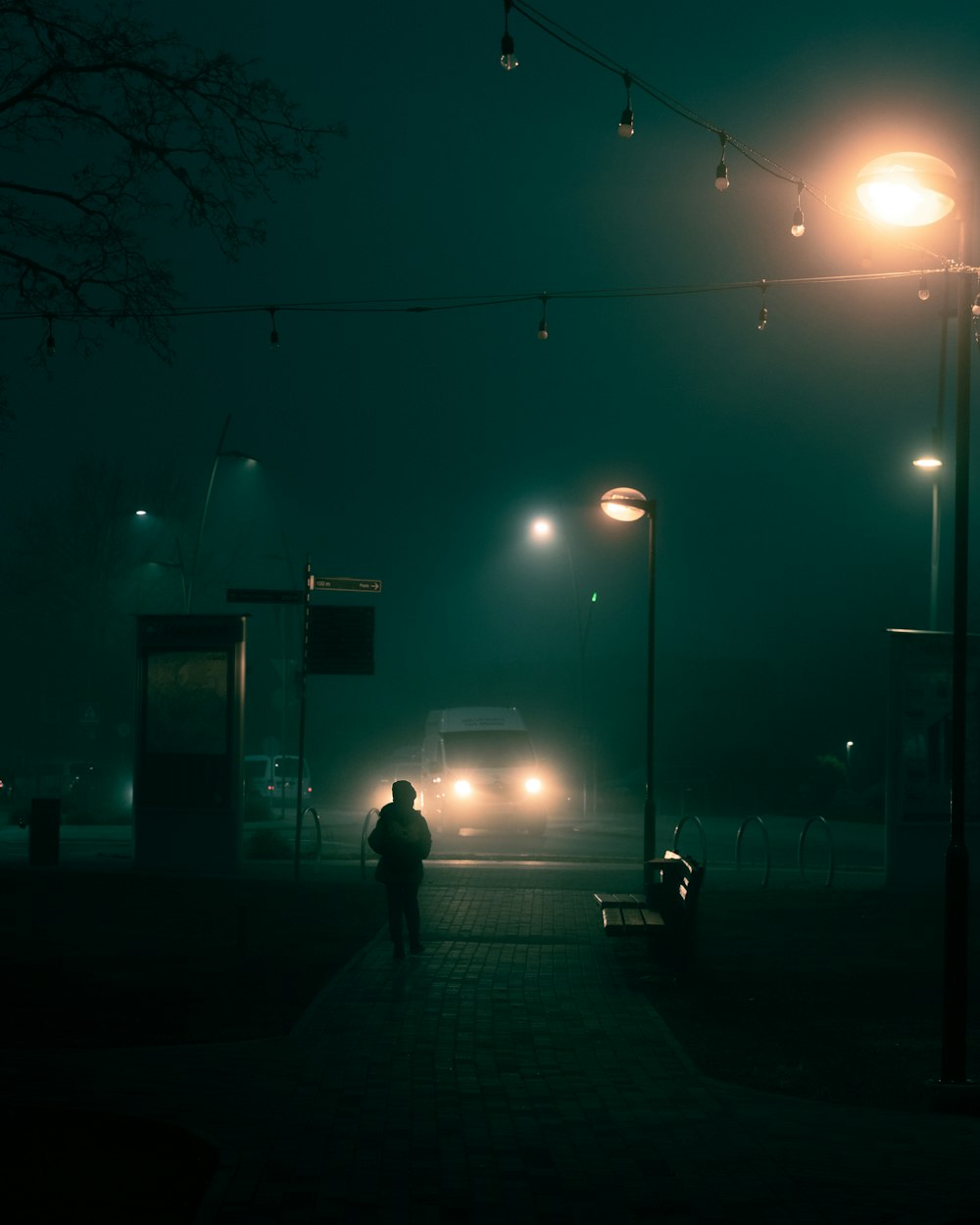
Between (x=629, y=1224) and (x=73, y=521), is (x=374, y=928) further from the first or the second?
(x=73, y=521)

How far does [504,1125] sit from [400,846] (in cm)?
649

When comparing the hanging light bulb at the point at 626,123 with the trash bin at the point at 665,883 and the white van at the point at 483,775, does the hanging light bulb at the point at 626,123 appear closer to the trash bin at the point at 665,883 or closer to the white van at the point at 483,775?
the trash bin at the point at 665,883

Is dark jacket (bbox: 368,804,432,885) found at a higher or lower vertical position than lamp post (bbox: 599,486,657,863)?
lower

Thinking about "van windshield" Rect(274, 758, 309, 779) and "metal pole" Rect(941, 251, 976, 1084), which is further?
"van windshield" Rect(274, 758, 309, 779)

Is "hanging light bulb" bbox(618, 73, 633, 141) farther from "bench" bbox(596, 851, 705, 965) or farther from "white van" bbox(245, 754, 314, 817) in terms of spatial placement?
"white van" bbox(245, 754, 314, 817)

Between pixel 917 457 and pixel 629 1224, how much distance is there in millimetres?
23175

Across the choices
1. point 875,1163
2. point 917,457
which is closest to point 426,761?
point 917,457

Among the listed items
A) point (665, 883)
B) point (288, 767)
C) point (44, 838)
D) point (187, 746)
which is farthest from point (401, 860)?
point (288, 767)

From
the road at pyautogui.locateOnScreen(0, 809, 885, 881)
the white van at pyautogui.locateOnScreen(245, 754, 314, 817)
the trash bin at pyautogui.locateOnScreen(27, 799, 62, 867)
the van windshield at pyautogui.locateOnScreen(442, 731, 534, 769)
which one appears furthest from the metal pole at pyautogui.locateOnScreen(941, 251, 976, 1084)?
the white van at pyautogui.locateOnScreen(245, 754, 314, 817)

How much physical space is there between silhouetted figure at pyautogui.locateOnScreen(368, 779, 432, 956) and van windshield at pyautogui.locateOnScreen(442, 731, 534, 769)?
68.9 ft

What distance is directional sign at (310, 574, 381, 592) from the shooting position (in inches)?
748

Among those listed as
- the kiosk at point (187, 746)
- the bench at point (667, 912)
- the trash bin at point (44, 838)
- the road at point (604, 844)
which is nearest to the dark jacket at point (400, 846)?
the bench at point (667, 912)

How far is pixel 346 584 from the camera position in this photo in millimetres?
19297

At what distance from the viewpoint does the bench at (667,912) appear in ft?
41.7
